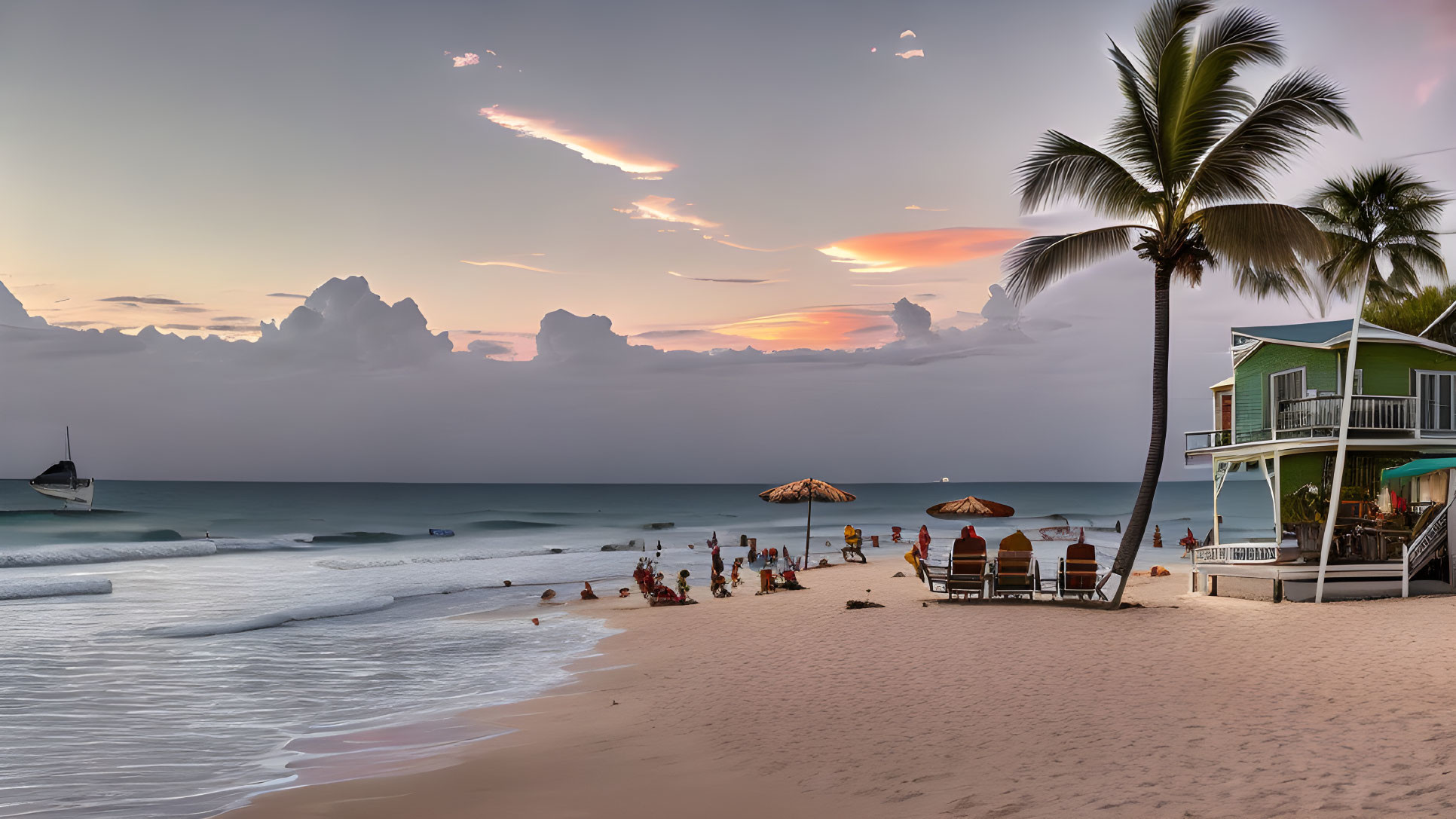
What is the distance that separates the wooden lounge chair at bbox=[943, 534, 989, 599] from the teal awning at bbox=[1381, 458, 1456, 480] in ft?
29.9

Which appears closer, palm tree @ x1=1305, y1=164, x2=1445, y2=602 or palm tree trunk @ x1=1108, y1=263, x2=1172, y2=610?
palm tree trunk @ x1=1108, y1=263, x2=1172, y2=610

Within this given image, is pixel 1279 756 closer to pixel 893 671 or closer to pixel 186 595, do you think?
pixel 893 671

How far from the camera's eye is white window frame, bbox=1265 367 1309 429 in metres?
20.0

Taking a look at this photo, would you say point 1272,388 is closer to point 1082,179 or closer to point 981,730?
point 1082,179

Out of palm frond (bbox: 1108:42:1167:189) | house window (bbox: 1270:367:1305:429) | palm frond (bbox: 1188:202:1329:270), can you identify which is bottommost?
house window (bbox: 1270:367:1305:429)

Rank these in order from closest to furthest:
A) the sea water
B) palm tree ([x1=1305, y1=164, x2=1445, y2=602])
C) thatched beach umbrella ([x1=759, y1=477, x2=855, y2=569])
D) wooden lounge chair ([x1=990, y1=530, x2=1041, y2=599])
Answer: the sea water → wooden lounge chair ([x1=990, y1=530, x2=1041, y2=599]) → thatched beach umbrella ([x1=759, y1=477, x2=855, y2=569]) → palm tree ([x1=1305, y1=164, x2=1445, y2=602])

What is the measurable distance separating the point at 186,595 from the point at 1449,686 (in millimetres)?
27121

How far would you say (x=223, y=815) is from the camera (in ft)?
21.6

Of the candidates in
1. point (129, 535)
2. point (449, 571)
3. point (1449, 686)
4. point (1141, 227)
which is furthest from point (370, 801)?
point (129, 535)

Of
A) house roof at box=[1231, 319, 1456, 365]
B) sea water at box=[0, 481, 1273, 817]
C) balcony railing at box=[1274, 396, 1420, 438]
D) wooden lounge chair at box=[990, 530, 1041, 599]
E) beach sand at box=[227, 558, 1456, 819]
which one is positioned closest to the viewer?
beach sand at box=[227, 558, 1456, 819]

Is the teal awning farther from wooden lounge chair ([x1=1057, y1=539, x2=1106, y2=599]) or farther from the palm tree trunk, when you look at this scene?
wooden lounge chair ([x1=1057, y1=539, x2=1106, y2=599])

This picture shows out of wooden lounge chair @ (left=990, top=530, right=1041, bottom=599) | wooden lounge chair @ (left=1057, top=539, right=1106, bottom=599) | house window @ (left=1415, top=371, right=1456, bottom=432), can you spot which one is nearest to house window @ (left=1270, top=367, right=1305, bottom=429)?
house window @ (left=1415, top=371, right=1456, bottom=432)

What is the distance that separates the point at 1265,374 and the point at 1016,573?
1064 centimetres

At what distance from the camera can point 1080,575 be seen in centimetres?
1555
